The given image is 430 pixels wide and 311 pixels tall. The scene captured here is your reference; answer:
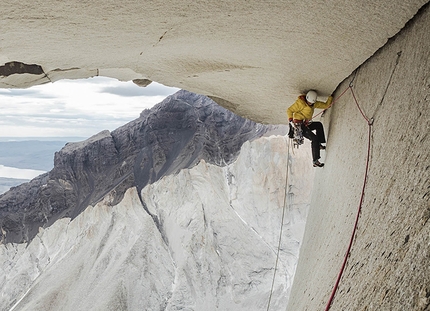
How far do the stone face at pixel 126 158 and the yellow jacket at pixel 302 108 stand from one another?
54.4 feet

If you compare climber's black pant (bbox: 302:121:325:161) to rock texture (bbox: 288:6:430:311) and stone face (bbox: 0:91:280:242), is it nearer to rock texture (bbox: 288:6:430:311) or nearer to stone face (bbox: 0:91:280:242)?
rock texture (bbox: 288:6:430:311)

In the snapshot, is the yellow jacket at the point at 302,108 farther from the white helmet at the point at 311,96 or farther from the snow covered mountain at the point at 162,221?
the snow covered mountain at the point at 162,221

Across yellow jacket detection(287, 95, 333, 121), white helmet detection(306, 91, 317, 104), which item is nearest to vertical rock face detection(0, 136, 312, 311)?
yellow jacket detection(287, 95, 333, 121)

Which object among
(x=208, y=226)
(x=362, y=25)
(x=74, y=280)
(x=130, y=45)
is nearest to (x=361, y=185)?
(x=362, y=25)

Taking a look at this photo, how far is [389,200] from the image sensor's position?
2316 mm

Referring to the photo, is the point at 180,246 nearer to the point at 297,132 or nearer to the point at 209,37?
the point at 297,132

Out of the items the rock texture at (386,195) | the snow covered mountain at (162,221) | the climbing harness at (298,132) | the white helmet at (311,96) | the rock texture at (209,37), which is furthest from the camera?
the snow covered mountain at (162,221)

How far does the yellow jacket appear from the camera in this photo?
5.37 meters

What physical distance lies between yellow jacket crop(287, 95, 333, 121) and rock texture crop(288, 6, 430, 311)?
96 cm

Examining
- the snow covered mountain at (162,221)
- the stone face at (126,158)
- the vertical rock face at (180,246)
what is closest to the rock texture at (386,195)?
the snow covered mountain at (162,221)

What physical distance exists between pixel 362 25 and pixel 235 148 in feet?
65.6

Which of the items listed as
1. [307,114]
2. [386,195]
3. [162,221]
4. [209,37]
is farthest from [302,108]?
[162,221]

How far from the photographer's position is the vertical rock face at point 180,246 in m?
19.1

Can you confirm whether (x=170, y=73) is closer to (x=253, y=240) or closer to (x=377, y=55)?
(x=377, y=55)
